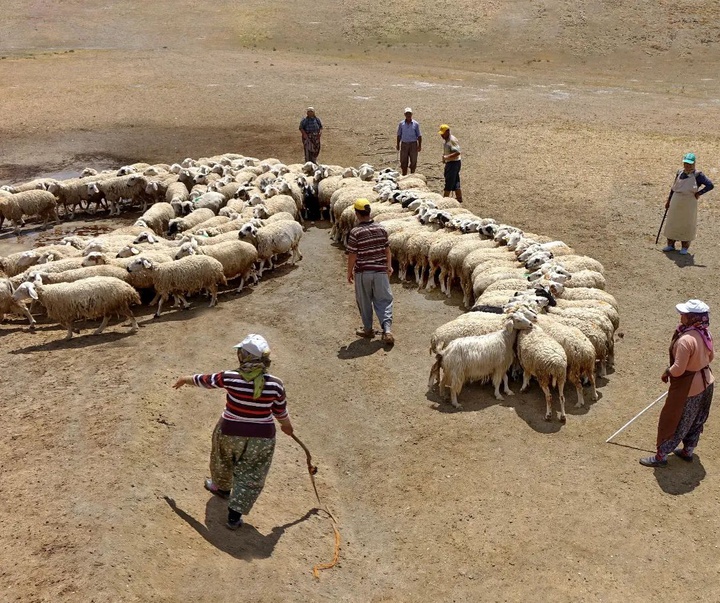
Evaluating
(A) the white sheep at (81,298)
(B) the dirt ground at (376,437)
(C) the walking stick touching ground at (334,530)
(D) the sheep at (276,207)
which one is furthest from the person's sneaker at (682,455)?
(D) the sheep at (276,207)

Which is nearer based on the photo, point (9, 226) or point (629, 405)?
point (629, 405)

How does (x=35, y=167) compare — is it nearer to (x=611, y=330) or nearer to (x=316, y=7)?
(x=611, y=330)

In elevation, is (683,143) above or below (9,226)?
above

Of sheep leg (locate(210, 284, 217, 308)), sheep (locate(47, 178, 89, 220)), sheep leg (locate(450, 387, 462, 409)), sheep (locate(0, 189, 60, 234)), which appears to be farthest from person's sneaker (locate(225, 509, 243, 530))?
sheep (locate(47, 178, 89, 220))

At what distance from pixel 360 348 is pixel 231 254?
3626mm

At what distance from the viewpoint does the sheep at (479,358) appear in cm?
946

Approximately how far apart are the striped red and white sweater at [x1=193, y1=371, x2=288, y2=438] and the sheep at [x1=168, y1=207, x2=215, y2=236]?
9.43 meters

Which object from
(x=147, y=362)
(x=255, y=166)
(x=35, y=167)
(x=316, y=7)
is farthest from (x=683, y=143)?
(x=316, y=7)

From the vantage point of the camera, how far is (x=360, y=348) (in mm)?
11297

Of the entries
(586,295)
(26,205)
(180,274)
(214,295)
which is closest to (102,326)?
(180,274)

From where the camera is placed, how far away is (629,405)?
30.9 ft

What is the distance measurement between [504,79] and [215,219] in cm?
2322

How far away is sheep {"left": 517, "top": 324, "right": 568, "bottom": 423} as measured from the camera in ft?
30.0

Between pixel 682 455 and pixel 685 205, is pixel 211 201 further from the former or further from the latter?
pixel 682 455
